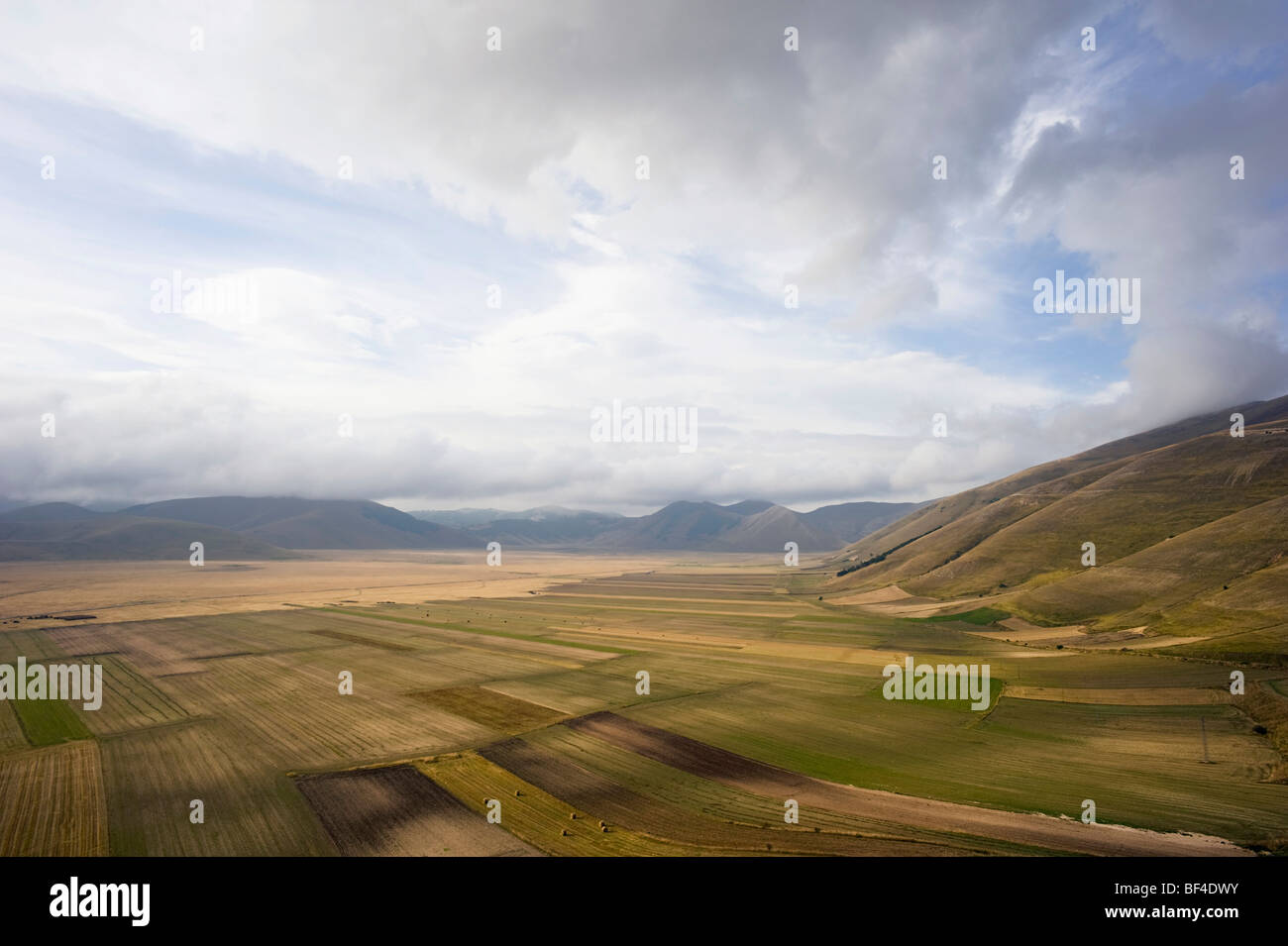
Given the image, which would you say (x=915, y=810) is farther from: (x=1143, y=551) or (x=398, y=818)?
(x=1143, y=551)

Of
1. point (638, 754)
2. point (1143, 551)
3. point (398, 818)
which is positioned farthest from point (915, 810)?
point (1143, 551)

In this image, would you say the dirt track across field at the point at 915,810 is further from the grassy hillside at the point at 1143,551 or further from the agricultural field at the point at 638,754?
the grassy hillside at the point at 1143,551

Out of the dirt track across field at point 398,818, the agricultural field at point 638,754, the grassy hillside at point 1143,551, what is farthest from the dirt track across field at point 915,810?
the grassy hillside at point 1143,551

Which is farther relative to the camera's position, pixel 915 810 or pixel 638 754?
pixel 638 754

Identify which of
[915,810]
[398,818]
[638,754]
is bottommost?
[638,754]

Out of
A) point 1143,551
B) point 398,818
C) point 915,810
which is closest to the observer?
point 398,818

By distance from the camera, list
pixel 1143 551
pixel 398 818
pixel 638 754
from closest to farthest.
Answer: pixel 398 818 → pixel 638 754 → pixel 1143 551

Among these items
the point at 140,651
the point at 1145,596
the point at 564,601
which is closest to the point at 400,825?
the point at 140,651
